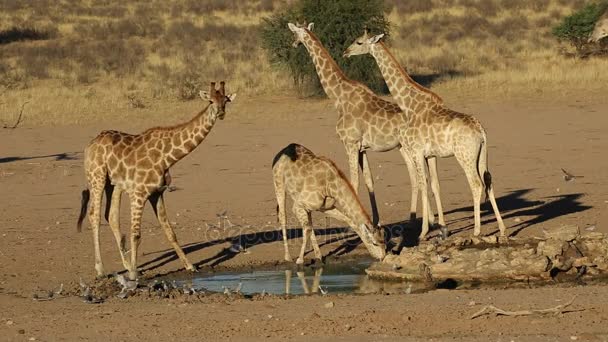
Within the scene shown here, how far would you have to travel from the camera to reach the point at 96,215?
12828 mm

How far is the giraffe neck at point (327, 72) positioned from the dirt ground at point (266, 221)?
5.37 feet

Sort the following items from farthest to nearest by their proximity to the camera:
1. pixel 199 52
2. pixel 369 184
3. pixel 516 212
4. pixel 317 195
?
pixel 199 52, pixel 516 212, pixel 369 184, pixel 317 195

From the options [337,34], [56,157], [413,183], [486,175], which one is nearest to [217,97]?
[486,175]

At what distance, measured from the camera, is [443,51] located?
35156 mm

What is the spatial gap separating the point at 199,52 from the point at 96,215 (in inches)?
982

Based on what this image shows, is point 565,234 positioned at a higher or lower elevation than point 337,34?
lower

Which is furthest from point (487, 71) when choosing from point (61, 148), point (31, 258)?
point (31, 258)

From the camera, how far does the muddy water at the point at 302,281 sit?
11.8 metres

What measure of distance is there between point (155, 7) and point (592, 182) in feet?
119

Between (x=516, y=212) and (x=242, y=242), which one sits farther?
(x=516, y=212)

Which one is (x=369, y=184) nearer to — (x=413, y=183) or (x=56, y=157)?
(x=413, y=183)

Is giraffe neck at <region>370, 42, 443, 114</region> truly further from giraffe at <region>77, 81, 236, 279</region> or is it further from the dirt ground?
giraffe at <region>77, 81, 236, 279</region>

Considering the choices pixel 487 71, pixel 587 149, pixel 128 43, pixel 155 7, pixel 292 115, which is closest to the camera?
pixel 587 149

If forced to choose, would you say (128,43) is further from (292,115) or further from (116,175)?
(116,175)
